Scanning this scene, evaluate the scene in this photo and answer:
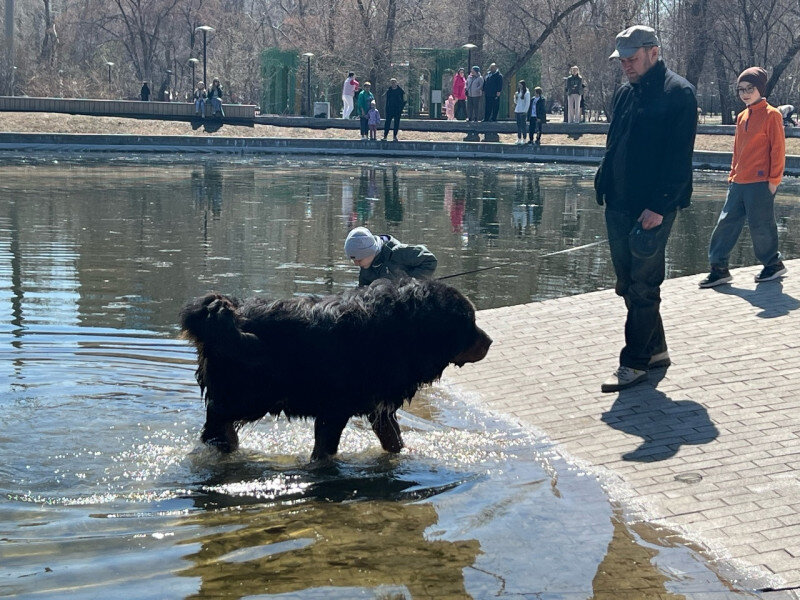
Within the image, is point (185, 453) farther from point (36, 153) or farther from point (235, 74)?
point (235, 74)

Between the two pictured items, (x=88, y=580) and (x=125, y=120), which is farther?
(x=125, y=120)

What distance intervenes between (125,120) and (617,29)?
19.7 m

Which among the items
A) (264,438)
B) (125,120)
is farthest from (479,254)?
(125,120)

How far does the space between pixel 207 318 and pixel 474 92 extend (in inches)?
1224

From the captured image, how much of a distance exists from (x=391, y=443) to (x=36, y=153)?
2504 cm

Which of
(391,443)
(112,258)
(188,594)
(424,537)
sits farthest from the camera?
(112,258)

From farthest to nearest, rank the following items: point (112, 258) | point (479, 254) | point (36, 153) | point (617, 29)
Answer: point (617, 29) < point (36, 153) < point (479, 254) < point (112, 258)

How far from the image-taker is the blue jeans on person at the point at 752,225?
9326 mm

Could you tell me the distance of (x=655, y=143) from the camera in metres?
6.71

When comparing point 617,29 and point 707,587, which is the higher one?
point 617,29

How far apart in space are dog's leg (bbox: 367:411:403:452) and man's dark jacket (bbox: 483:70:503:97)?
95.5 feet

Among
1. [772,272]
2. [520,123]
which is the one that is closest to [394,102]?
[520,123]

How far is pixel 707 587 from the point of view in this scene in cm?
450

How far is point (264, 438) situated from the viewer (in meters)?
6.76
